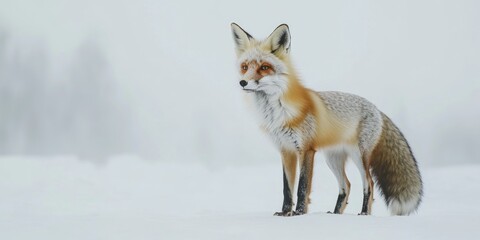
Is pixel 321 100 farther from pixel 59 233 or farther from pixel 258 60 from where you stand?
pixel 59 233

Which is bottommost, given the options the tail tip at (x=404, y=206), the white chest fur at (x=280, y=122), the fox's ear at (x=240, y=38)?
the tail tip at (x=404, y=206)

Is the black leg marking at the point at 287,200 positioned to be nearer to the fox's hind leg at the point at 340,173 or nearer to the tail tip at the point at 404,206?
the fox's hind leg at the point at 340,173

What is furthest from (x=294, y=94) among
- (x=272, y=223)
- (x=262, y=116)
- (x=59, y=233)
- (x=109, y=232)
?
(x=59, y=233)

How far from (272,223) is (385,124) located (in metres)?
2.13

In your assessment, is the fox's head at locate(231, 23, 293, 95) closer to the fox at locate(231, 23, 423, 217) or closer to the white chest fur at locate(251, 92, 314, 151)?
the fox at locate(231, 23, 423, 217)

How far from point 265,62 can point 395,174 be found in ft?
6.63

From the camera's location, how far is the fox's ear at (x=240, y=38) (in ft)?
16.8

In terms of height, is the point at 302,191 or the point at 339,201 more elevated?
the point at 302,191

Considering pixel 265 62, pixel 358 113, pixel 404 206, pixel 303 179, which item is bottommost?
pixel 404 206

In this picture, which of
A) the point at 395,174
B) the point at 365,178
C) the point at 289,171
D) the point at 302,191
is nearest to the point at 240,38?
the point at 289,171

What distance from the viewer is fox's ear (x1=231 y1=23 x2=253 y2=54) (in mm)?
5109

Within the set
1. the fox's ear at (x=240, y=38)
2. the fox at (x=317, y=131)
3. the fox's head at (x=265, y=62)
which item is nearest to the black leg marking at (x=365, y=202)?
the fox at (x=317, y=131)

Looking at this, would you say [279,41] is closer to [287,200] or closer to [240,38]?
[240,38]

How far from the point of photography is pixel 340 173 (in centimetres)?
568
